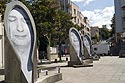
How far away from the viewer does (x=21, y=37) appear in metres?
13.1

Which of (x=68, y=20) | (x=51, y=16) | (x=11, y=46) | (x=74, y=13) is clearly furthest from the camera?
(x=74, y=13)

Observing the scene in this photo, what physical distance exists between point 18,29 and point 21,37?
0.36 meters

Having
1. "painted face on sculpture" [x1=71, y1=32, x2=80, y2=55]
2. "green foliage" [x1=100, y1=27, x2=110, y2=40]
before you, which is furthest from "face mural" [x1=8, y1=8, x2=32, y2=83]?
"green foliage" [x1=100, y1=27, x2=110, y2=40]

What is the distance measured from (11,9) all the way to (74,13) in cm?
9229

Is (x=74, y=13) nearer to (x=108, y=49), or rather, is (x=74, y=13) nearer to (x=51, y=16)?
(x=108, y=49)

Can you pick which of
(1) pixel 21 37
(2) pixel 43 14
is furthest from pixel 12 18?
(2) pixel 43 14

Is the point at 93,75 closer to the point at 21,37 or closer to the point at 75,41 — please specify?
the point at 21,37

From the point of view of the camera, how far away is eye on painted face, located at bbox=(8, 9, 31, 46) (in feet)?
41.9

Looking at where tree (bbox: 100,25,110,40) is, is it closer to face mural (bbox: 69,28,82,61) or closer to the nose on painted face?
face mural (bbox: 69,28,82,61)

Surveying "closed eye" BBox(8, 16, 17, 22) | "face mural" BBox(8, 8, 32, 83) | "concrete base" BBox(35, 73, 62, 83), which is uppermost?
"closed eye" BBox(8, 16, 17, 22)

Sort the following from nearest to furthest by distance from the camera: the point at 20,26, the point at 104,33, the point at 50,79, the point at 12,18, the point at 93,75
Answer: the point at 12,18 < the point at 20,26 < the point at 50,79 < the point at 93,75 < the point at 104,33

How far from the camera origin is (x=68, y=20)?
4353cm

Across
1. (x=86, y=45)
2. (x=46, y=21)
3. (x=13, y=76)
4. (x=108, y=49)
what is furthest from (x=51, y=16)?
(x=108, y=49)

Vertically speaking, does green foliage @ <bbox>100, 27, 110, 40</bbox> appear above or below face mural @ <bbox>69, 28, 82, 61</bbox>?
above
